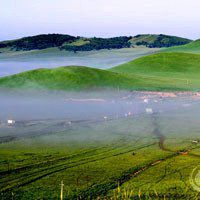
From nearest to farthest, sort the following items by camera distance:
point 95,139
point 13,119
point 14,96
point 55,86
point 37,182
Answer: point 37,182, point 95,139, point 13,119, point 14,96, point 55,86

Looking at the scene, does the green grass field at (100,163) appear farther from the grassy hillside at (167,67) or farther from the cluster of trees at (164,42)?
the cluster of trees at (164,42)

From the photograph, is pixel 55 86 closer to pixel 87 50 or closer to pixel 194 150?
pixel 194 150

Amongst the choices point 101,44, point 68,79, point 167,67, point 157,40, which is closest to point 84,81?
point 68,79

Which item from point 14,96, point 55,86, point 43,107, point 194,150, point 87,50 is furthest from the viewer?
point 87,50

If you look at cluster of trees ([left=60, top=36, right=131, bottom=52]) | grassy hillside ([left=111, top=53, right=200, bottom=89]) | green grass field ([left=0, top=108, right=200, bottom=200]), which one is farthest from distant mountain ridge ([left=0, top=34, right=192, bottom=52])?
green grass field ([left=0, top=108, right=200, bottom=200])

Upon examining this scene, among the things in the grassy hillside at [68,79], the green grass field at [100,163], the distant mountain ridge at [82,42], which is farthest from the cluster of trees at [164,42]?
the green grass field at [100,163]

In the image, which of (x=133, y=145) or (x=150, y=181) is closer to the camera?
(x=150, y=181)

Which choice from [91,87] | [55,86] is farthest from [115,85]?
[55,86]
